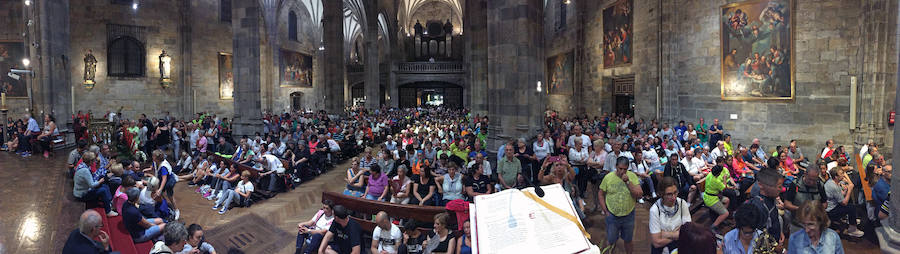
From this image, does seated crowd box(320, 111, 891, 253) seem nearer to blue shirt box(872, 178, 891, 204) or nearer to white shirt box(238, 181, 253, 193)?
blue shirt box(872, 178, 891, 204)

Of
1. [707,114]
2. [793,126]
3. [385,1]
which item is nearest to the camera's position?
[793,126]

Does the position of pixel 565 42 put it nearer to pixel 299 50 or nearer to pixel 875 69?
pixel 875 69

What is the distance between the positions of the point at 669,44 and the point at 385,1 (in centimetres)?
2292

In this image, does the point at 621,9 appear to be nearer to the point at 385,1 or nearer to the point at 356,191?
the point at 356,191

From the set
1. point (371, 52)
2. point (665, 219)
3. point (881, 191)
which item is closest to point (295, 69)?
point (371, 52)

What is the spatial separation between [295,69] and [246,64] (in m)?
15.2

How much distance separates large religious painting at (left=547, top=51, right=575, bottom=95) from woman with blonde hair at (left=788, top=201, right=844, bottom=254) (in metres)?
16.8

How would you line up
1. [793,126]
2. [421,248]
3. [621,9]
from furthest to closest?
[621,9] → [793,126] → [421,248]

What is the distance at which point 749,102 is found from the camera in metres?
11.5

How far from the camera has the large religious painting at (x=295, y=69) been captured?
26.0 m

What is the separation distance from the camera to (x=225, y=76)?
22.3m

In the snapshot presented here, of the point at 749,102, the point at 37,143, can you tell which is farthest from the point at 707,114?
the point at 37,143

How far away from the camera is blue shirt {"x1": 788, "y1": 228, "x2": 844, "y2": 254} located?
277cm

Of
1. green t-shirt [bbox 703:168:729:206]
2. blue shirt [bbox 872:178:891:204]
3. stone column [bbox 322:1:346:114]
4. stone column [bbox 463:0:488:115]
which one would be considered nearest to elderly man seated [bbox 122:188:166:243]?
green t-shirt [bbox 703:168:729:206]
